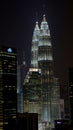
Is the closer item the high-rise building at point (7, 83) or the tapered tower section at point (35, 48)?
the high-rise building at point (7, 83)

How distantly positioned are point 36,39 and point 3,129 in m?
8.86

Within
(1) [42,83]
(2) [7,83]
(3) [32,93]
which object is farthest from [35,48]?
(2) [7,83]

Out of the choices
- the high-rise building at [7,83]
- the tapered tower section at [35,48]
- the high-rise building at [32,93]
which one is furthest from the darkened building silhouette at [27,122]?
the tapered tower section at [35,48]

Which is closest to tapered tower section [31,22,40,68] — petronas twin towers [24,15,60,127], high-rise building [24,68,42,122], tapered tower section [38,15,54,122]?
petronas twin towers [24,15,60,127]

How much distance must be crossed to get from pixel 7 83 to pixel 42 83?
Answer: 5578 mm

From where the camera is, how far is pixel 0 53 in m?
14.6

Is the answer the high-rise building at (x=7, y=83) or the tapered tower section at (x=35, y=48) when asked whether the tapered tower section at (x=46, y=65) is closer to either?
the tapered tower section at (x=35, y=48)

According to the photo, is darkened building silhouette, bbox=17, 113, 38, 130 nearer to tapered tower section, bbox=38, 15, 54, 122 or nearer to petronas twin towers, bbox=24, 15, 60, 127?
Result: petronas twin towers, bbox=24, 15, 60, 127

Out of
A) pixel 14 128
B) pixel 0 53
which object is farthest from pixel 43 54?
pixel 14 128

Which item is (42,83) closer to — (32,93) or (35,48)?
(32,93)

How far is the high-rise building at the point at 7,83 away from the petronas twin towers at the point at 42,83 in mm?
3596

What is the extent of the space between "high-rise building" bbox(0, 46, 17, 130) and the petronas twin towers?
11.8 ft

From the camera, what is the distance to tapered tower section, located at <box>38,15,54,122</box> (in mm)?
19875

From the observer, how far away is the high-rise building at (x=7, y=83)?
14.5 meters
